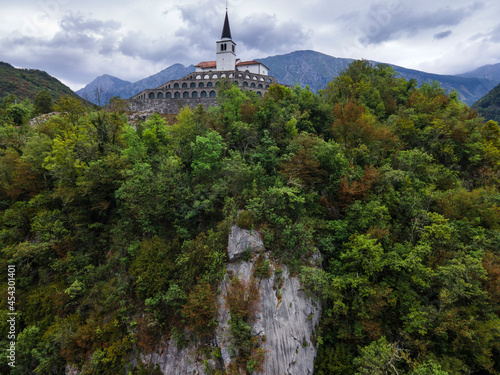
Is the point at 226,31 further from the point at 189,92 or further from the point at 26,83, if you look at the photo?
the point at 26,83

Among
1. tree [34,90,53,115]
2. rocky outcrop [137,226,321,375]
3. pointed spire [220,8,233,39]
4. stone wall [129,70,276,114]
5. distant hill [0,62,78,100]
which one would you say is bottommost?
rocky outcrop [137,226,321,375]

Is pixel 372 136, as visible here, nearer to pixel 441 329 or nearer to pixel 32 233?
pixel 441 329

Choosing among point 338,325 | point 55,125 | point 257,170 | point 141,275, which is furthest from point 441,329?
point 55,125

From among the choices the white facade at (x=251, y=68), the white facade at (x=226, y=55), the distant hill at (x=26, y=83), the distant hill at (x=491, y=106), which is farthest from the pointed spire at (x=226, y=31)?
the distant hill at (x=491, y=106)

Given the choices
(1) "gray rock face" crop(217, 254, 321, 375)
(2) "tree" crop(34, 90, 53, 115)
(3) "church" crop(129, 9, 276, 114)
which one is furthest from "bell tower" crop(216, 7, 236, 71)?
(1) "gray rock face" crop(217, 254, 321, 375)

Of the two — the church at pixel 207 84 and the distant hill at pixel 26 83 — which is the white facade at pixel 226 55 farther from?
the distant hill at pixel 26 83

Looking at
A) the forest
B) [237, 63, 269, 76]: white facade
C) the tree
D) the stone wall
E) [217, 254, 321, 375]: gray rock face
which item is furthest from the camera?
Answer: [237, 63, 269, 76]: white facade

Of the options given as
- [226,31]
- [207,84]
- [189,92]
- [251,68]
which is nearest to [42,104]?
[189,92]

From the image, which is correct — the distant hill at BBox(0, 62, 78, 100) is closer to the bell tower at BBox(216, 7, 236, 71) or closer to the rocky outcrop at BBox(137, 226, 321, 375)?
the bell tower at BBox(216, 7, 236, 71)
